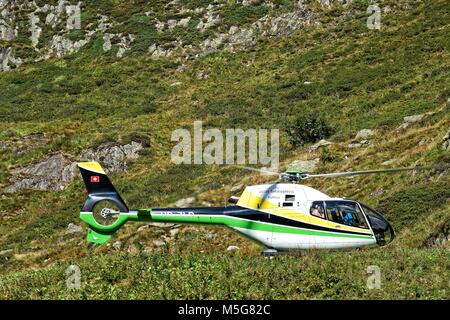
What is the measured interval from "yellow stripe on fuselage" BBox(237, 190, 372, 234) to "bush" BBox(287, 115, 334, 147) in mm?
21771

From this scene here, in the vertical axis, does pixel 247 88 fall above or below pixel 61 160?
above

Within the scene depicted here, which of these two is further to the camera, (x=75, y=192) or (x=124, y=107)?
(x=124, y=107)

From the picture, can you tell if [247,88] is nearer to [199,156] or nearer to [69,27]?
[199,156]

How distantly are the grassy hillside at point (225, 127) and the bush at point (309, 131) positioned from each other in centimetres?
83

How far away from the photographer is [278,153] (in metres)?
35.8

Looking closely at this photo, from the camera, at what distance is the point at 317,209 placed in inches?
560

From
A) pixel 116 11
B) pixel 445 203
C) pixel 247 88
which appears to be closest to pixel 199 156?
pixel 247 88

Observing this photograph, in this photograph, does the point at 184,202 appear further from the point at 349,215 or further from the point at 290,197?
the point at 349,215

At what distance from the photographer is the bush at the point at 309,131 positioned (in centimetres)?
3622

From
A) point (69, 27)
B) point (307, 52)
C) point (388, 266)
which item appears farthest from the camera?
point (69, 27)

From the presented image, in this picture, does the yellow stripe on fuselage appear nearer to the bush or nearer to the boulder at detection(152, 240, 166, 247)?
the boulder at detection(152, 240, 166, 247)

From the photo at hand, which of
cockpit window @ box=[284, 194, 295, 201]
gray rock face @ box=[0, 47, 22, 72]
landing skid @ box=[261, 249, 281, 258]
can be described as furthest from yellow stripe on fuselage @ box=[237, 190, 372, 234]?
gray rock face @ box=[0, 47, 22, 72]

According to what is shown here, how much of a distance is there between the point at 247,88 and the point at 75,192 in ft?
69.1
